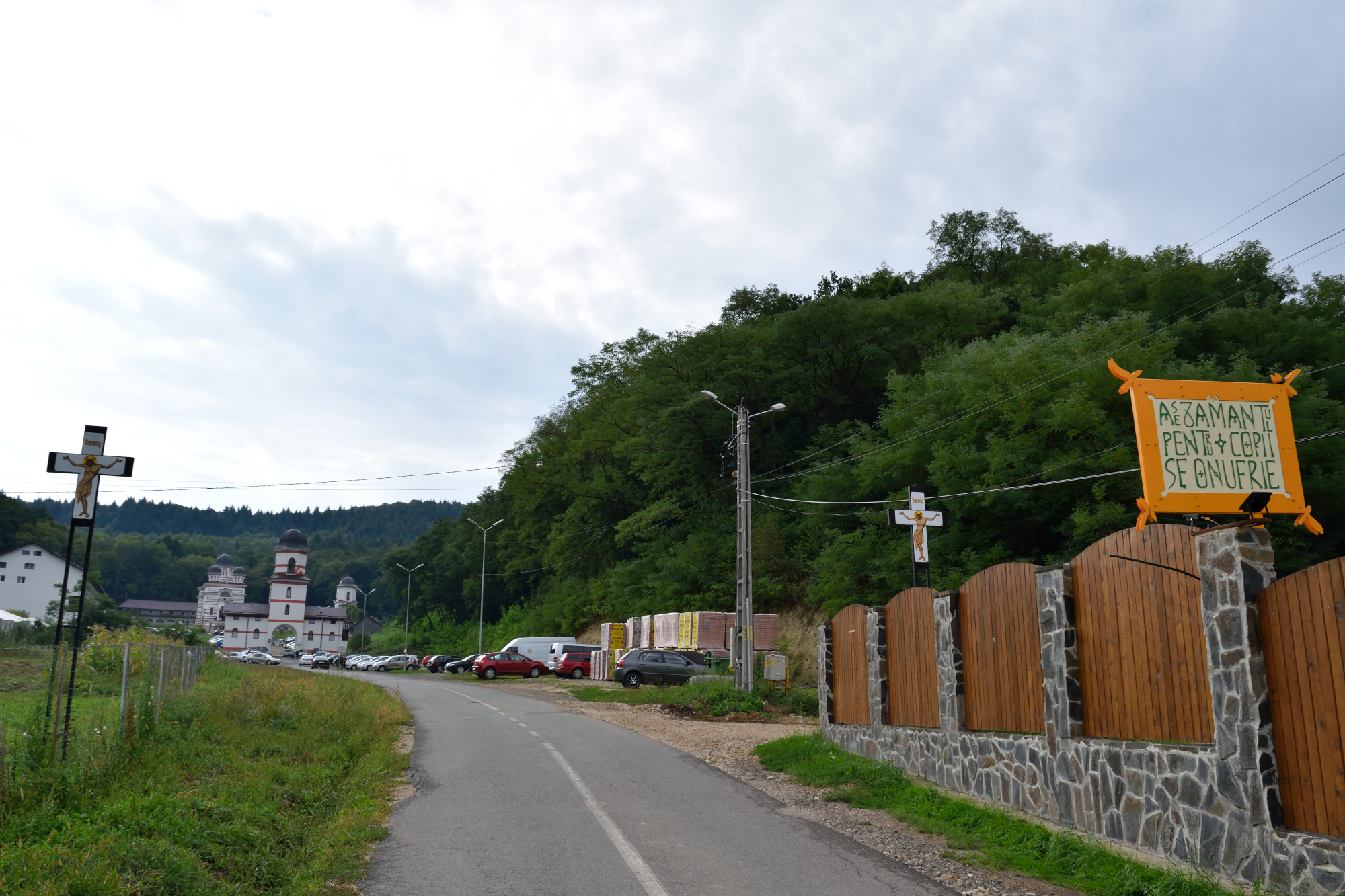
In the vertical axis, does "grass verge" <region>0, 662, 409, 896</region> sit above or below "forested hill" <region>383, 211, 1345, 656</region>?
below

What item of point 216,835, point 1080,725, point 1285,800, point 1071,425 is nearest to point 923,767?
point 1080,725

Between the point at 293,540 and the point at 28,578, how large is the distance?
34.8 meters

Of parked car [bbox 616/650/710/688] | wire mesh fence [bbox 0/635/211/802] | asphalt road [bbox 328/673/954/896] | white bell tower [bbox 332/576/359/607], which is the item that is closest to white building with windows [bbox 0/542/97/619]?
white bell tower [bbox 332/576/359/607]

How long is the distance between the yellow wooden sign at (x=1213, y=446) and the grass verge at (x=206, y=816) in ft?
23.1

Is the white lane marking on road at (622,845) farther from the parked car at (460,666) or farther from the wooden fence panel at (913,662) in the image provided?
the parked car at (460,666)

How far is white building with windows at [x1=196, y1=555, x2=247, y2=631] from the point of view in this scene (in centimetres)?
16588

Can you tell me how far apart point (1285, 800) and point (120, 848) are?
315 inches

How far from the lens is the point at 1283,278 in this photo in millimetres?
37344

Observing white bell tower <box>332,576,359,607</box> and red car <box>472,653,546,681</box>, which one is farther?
white bell tower <box>332,576,359,607</box>

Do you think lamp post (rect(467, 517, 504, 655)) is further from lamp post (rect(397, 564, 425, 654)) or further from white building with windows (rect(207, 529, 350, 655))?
white building with windows (rect(207, 529, 350, 655))

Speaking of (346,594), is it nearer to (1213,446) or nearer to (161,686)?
(161,686)

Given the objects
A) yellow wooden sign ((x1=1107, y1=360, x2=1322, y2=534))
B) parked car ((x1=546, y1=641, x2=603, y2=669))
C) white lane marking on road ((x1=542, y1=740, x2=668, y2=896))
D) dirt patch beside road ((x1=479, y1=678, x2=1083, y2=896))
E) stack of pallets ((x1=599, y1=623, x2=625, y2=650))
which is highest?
yellow wooden sign ((x1=1107, y1=360, x2=1322, y2=534))

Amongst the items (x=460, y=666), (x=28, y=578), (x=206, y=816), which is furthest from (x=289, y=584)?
(x=206, y=816)

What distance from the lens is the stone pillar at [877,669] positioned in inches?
500
